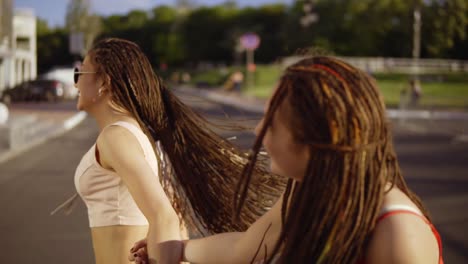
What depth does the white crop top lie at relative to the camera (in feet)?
7.47

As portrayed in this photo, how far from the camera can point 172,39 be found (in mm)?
98062

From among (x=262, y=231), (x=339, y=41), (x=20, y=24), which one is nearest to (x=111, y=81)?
(x=262, y=231)

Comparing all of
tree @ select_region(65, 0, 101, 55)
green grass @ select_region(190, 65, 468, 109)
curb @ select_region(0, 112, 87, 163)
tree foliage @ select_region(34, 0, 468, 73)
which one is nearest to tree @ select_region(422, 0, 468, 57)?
tree foliage @ select_region(34, 0, 468, 73)

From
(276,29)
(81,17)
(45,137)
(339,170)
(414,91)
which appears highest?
(276,29)

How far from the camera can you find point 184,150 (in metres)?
2.45

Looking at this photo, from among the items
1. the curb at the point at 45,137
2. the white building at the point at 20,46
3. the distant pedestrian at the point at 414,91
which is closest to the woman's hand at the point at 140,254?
the curb at the point at 45,137

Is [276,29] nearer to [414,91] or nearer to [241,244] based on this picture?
[414,91]

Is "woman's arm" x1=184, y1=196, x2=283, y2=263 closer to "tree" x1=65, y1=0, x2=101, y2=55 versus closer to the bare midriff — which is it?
the bare midriff

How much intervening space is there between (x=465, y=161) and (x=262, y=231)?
12208 millimetres

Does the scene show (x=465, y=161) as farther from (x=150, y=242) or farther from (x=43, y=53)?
(x=43, y=53)

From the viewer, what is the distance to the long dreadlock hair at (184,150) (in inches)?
92.6

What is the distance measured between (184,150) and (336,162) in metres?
1.13

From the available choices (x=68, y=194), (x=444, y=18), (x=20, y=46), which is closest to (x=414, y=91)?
(x=444, y=18)

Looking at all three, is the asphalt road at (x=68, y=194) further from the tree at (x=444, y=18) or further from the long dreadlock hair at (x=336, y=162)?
the tree at (x=444, y=18)
